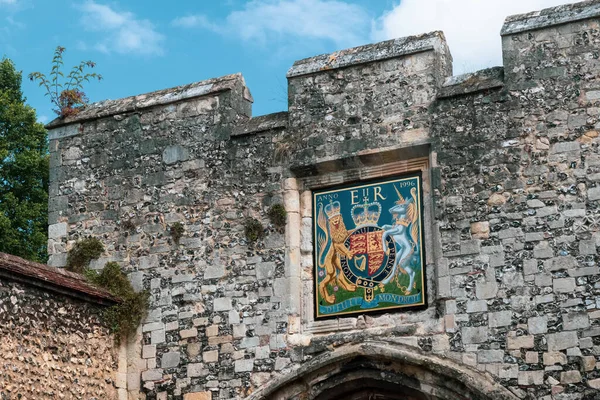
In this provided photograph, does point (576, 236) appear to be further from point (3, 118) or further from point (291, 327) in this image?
point (3, 118)

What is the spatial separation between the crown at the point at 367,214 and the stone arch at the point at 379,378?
1.29 metres

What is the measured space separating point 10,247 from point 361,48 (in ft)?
25.0

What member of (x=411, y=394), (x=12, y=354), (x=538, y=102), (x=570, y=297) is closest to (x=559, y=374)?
(x=570, y=297)

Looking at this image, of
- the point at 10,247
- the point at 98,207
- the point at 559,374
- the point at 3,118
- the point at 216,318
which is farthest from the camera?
the point at 3,118

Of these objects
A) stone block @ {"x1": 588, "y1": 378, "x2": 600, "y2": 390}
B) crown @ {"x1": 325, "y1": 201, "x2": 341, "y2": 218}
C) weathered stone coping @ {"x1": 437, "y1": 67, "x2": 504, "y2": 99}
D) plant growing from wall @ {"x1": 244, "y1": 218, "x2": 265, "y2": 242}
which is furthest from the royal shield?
stone block @ {"x1": 588, "y1": 378, "x2": 600, "y2": 390}

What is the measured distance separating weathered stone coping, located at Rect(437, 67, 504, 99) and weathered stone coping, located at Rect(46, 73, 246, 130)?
8.23 ft

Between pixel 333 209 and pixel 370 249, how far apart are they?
2.11ft

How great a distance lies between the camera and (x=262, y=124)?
13320mm

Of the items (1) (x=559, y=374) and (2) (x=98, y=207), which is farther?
(2) (x=98, y=207)

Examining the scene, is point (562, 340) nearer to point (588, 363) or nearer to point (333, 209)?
point (588, 363)

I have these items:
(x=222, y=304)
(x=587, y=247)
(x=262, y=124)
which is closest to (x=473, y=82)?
(x=587, y=247)

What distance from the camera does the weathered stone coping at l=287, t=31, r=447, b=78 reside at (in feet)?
41.6

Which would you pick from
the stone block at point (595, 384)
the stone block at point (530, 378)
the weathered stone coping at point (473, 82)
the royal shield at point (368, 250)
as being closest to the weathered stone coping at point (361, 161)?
the weathered stone coping at point (473, 82)

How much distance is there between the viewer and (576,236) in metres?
11.5
